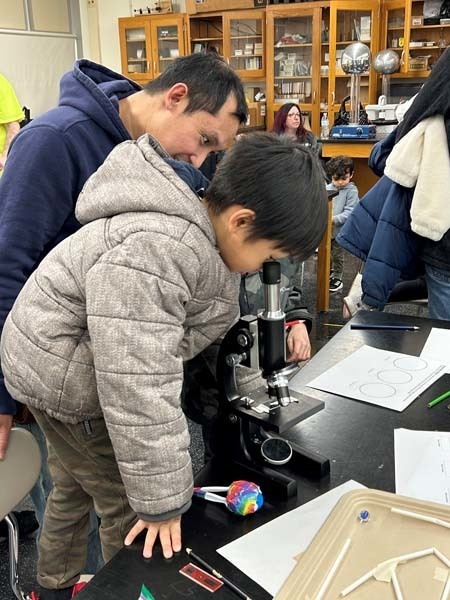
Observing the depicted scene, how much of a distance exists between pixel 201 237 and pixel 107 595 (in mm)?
469

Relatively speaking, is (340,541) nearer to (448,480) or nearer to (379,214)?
Answer: (448,480)

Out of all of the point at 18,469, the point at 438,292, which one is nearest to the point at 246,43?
the point at 438,292

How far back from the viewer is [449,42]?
20.2 ft

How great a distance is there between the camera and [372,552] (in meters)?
0.68

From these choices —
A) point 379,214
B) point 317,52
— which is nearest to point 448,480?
point 379,214

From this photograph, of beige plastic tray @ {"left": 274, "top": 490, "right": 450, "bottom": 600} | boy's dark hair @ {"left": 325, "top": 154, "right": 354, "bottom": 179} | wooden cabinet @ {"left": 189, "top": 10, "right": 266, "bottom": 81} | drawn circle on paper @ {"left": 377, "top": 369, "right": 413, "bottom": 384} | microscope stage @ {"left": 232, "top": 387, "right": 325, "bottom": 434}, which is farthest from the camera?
wooden cabinet @ {"left": 189, "top": 10, "right": 266, "bottom": 81}

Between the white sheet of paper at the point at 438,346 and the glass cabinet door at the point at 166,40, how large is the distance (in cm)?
627

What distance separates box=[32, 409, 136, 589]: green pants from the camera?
996 millimetres

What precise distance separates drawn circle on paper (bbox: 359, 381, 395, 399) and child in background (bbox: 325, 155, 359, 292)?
2854mm

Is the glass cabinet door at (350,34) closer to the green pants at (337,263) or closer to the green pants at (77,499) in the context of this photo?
the green pants at (337,263)

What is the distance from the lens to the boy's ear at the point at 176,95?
4.29 ft

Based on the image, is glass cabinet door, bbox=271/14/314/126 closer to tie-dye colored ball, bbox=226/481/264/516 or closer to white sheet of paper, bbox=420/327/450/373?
white sheet of paper, bbox=420/327/450/373

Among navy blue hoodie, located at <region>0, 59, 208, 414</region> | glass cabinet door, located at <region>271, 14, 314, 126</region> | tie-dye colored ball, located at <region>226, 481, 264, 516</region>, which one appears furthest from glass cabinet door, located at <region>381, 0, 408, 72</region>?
tie-dye colored ball, located at <region>226, 481, 264, 516</region>

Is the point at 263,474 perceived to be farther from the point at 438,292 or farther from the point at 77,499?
the point at 438,292
